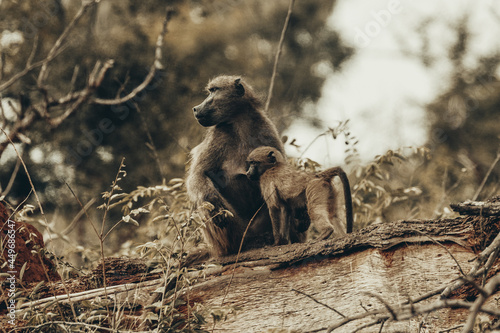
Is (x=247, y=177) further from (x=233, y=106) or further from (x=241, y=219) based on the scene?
(x=233, y=106)

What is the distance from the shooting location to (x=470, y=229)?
10.9 ft

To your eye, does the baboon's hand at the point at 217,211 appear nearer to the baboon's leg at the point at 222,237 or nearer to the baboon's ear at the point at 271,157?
the baboon's leg at the point at 222,237

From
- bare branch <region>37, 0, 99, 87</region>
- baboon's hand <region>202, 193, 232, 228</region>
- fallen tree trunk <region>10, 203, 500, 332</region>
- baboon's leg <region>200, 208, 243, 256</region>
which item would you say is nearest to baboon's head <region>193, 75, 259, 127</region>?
baboon's hand <region>202, 193, 232, 228</region>

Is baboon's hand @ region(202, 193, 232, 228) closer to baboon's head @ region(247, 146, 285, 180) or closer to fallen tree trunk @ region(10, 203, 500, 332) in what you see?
baboon's head @ region(247, 146, 285, 180)

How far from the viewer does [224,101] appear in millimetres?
4961

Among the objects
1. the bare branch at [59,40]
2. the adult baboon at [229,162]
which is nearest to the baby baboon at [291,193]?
the adult baboon at [229,162]

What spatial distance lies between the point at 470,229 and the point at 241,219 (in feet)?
6.18

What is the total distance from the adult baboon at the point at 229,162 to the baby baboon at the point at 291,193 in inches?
8.5

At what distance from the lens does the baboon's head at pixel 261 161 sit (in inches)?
179

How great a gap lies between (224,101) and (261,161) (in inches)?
28.0

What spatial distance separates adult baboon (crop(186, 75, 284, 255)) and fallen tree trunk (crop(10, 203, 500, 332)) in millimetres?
727

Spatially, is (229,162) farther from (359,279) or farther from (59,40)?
(59,40)

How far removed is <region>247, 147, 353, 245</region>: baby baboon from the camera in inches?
163

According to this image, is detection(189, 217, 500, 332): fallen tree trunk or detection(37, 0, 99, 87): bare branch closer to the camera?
Answer: detection(189, 217, 500, 332): fallen tree trunk
